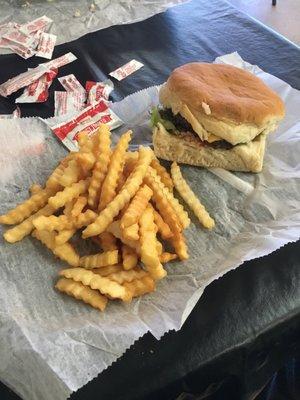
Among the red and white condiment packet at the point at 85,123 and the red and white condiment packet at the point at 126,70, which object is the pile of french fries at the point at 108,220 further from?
Answer: the red and white condiment packet at the point at 126,70

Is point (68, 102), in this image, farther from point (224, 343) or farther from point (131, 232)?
point (224, 343)

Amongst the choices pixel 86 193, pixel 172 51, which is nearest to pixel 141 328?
pixel 86 193

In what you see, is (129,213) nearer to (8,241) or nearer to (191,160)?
(8,241)

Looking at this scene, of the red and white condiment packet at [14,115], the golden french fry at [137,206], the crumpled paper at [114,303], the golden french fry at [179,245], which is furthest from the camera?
the red and white condiment packet at [14,115]

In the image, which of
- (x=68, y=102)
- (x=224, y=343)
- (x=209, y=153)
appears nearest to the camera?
(x=224, y=343)

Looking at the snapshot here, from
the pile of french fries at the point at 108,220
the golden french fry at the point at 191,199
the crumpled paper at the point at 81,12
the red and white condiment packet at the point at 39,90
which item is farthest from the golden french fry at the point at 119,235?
the crumpled paper at the point at 81,12

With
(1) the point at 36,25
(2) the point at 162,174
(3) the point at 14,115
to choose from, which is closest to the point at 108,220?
(2) the point at 162,174
